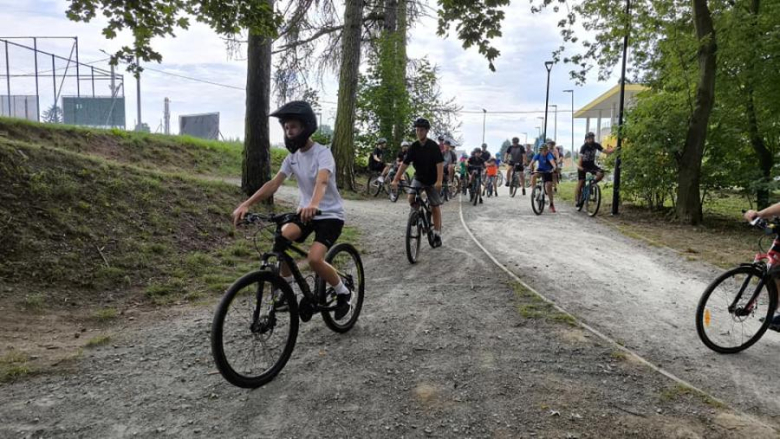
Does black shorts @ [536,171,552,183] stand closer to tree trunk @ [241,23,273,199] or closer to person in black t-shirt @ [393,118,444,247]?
person in black t-shirt @ [393,118,444,247]

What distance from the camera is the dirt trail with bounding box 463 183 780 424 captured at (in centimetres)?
400

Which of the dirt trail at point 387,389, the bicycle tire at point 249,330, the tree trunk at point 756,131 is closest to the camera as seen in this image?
the dirt trail at point 387,389

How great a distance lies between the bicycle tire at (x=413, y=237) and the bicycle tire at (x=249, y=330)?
12.9 ft

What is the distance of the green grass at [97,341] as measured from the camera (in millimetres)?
4594

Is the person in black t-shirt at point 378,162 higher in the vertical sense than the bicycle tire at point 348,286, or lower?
higher

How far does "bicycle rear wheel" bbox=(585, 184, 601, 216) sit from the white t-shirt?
37.2ft

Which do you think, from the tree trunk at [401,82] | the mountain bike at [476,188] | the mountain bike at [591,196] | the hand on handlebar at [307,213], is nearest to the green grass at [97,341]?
the hand on handlebar at [307,213]

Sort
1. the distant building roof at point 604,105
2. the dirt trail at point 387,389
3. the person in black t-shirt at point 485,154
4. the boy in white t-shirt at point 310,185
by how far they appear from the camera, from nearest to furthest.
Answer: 1. the dirt trail at point 387,389
2. the boy in white t-shirt at point 310,185
3. the person in black t-shirt at point 485,154
4. the distant building roof at point 604,105

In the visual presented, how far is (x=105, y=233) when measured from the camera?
7.20 metres

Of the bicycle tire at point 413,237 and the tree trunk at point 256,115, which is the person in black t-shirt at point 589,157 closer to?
the bicycle tire at point 413,237

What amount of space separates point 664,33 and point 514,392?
13.7 metres

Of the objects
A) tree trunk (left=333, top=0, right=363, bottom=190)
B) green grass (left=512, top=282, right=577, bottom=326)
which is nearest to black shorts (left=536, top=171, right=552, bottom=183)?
tree trunk (left=333, top=0, right=363, bottom=190)

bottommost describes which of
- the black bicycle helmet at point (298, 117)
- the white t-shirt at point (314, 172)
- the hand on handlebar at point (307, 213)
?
the hand on handlebar at point (307, 213)

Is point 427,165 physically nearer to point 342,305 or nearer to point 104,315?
point 342,305
